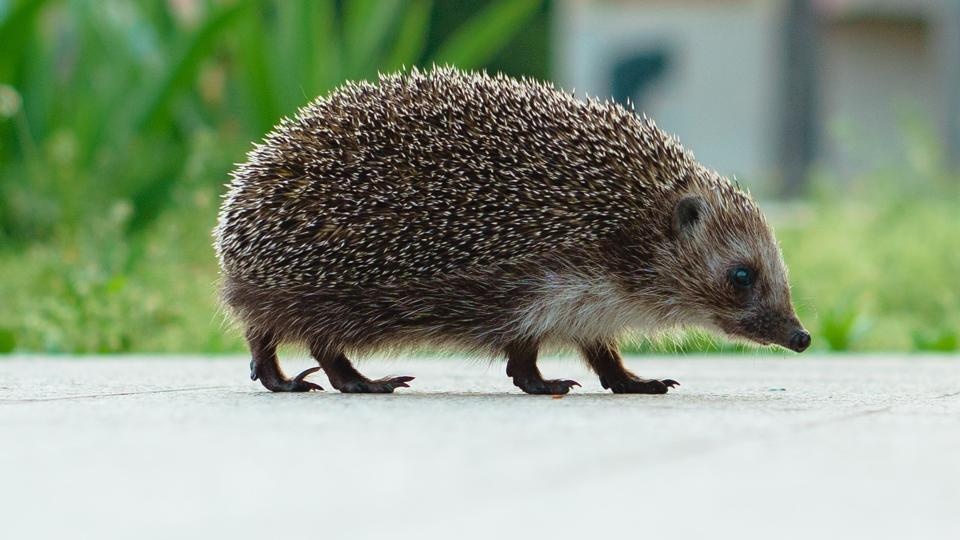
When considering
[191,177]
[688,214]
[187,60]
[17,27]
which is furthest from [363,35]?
[688,214]

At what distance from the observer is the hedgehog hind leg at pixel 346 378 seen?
5.13 meters

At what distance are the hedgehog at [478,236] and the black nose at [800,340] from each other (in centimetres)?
1

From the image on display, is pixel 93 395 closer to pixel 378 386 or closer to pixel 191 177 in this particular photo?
pixel 378 386

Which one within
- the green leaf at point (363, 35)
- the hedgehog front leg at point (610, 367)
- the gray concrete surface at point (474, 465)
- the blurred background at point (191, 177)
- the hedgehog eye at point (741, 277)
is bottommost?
the gray concrete surface at point (474, 465)

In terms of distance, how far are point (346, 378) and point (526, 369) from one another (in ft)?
2.26

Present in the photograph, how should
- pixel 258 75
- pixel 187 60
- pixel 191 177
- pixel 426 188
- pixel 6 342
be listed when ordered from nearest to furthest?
pixel 426 188 < pixel 6 342 < pixel 187 60 < pixel 191 177 < pixel 258 75

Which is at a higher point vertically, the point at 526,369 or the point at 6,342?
the point at 6,342

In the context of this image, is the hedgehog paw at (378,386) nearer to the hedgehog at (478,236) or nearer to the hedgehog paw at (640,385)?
the hedgehog at (478,236)

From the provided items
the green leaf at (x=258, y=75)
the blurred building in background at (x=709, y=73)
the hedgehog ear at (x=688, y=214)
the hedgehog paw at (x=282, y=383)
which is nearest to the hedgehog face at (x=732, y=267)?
the hedgehog ear at (x=688, y=214)

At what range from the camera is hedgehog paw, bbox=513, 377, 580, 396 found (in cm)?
496

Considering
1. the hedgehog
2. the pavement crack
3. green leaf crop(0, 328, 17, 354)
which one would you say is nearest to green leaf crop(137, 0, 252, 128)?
green leaf crop(0, 328, 17, 354)

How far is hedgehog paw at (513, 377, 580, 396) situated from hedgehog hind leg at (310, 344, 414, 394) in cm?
43

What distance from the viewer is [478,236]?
16.1ft

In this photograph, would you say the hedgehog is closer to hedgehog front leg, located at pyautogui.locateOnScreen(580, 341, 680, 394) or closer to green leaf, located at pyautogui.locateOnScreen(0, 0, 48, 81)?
hedgehog front leg, located at pyautogui.locateOnScreen(580, 341, 680, 394)
